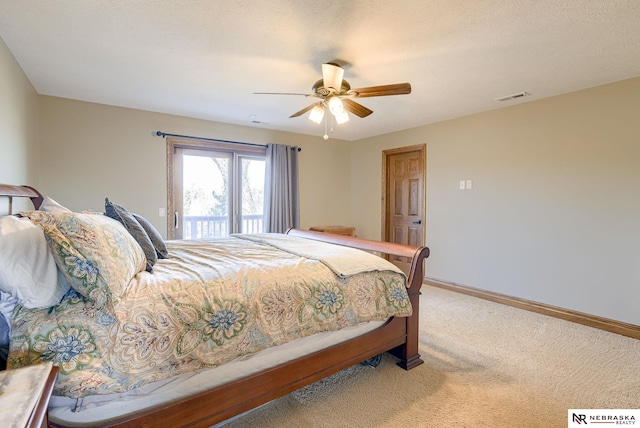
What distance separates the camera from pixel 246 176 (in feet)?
15.4

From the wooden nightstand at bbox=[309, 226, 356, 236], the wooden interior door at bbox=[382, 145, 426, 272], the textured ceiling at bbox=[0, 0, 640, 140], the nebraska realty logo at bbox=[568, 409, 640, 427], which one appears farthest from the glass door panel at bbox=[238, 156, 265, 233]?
the nebraska realty logo at bbox=[568, 409, 640, 427]

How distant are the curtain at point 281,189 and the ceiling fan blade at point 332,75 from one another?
247cm

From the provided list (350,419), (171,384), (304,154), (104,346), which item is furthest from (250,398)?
(304,154)

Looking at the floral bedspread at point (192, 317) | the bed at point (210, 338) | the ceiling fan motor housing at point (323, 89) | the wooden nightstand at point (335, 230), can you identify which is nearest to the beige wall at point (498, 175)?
the wooden nightstand at point (335, 230)

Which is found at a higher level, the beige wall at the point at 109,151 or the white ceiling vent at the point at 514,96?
the white ceiling vent at the point at 514,96

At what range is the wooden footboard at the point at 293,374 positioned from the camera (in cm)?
133

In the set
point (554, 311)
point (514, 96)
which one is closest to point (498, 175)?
point (514, 96)

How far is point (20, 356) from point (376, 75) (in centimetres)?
285

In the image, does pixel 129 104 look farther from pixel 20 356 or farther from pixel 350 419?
pixel 350 419

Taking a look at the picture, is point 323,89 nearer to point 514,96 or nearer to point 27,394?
point 514,96

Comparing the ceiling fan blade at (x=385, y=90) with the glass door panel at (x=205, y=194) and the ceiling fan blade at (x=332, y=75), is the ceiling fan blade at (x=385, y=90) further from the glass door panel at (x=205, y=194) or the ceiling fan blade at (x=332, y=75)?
the glass door panel at (x=205, y=194)

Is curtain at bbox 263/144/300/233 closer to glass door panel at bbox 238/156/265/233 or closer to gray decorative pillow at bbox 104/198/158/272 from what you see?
glass door panel at bbox 238/156/265/233

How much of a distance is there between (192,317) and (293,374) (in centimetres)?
69

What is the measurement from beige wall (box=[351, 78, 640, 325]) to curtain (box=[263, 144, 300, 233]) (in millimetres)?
2034
